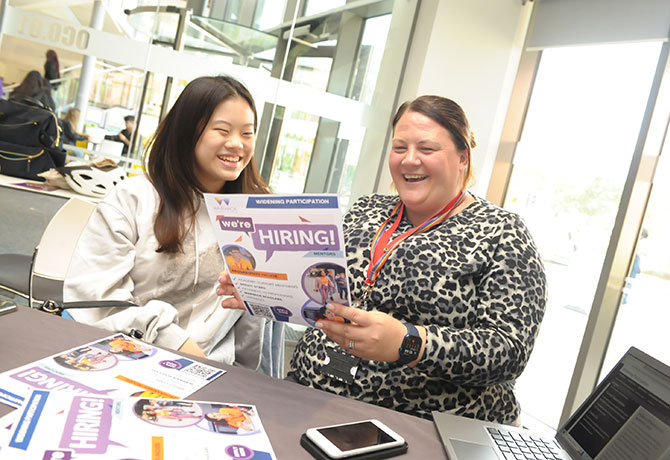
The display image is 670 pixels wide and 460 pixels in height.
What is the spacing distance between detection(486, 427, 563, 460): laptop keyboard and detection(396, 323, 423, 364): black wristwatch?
0.24 m

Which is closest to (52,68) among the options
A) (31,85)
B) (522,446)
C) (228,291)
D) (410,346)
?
(31,85)

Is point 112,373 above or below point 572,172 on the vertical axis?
below

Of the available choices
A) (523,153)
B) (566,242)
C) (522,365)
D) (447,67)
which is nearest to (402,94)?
(447,67)

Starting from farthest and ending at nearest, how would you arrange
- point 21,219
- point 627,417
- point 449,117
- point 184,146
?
point 21,219
point 184,146
point 449,117
point 627,417

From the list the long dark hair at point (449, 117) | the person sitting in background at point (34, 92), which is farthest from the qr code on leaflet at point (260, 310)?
the person sitting in background at point (34, 92)

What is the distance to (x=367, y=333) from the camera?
1239 millimetres

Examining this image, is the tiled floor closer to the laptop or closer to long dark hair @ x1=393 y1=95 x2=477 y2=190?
long dark hair @ x1=393 y1=95 x2=477 y2=190

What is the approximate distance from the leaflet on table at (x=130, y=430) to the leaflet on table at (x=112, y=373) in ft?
0.13

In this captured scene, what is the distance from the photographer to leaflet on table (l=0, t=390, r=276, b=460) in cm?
81

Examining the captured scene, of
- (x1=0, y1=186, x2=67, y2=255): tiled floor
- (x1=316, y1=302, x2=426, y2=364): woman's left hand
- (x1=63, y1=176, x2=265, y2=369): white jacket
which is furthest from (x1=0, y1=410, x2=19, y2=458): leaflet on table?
(x1=0, y1=186, x2=67, y2=255): tiled floor

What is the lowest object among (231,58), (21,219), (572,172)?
(21,219)

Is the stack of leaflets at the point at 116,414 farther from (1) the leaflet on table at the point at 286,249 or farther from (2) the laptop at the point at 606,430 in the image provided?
(2) the laptop at the point at 606,430

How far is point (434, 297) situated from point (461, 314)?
3.6 inches

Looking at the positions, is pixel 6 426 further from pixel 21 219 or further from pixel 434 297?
pixel 21 219
